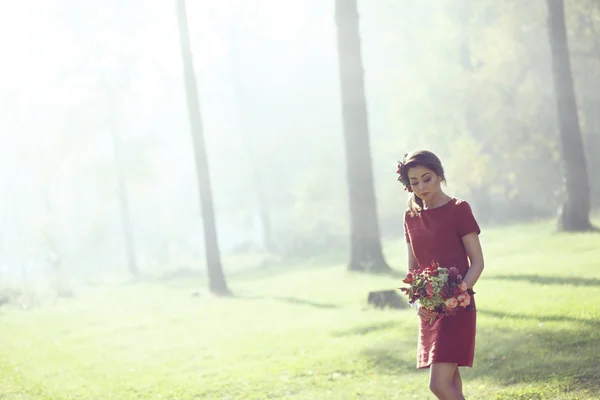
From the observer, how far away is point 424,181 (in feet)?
16.2

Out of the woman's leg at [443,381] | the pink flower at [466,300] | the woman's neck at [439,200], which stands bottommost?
the woman's leg at [443,381]

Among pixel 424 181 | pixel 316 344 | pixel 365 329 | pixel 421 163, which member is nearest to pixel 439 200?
pixel 424 181

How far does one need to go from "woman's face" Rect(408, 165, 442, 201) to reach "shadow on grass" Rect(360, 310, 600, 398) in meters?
3.46

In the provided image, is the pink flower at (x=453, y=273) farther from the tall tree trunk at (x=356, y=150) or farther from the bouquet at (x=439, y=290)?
the tall tree trunk at (x=356, y=150)

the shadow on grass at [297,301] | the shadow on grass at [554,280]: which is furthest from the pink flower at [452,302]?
the shadow on grass at [297,301]

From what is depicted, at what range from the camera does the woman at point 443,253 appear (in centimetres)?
482

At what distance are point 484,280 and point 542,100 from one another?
17.2 m

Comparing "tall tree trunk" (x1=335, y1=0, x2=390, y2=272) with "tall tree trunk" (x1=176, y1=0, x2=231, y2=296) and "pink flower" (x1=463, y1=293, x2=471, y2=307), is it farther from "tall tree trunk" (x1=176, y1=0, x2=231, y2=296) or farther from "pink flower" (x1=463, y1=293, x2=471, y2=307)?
"pink flower" (x1=463, y1=293, x2=471, y2=307)

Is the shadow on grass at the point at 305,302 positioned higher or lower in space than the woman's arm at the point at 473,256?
lower

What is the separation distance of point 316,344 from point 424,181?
7018 mm

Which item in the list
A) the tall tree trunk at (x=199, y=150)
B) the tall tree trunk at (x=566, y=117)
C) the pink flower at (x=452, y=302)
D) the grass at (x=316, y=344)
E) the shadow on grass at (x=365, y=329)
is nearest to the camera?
the pink flower at (x=452, y=302)

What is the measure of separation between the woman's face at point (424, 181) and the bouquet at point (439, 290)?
493 millimetres

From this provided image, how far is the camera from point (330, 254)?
32.9m

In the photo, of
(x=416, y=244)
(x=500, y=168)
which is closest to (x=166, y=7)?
(x=500, y=168)
